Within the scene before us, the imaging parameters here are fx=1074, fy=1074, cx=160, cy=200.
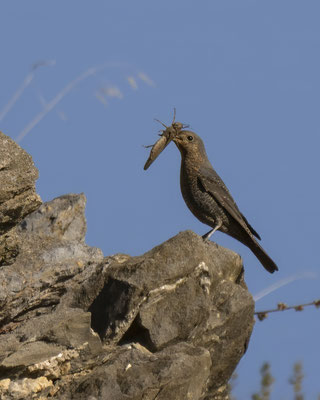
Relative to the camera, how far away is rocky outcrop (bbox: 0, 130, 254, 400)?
314 inches

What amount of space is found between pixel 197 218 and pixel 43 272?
3.24 meters

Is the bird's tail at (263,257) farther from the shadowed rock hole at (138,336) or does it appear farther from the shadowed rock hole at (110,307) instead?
the shadowed rock hole at (138,336)

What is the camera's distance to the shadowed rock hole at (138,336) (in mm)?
8672

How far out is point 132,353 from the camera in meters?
8.28

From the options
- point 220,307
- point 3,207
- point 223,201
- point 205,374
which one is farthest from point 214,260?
point 223,201

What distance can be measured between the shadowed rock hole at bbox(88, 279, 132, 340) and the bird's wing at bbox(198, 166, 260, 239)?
11.4 ft

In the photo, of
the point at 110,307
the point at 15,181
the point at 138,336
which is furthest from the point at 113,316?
the point at 15,181

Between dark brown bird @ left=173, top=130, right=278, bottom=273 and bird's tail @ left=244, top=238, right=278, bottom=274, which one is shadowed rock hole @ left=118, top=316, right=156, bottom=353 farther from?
bird's tail @ left=244, top=238, right=278, bottom=274

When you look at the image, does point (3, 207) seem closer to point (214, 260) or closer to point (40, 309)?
point (40, 309)

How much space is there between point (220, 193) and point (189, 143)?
69 cm

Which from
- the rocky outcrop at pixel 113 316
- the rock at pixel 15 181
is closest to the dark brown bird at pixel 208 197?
the rocky outcrop at pixel 113 316

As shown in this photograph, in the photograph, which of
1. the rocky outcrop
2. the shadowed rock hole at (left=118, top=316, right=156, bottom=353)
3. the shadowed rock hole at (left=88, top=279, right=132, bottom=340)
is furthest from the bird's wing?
the shadowed rock hole at (left=118, top=316, right=156, bottom=353)

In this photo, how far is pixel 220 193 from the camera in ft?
40.5

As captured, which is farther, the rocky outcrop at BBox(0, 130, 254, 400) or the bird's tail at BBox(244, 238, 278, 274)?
the bird's tail at BBox(244, 238, 278, 274)
